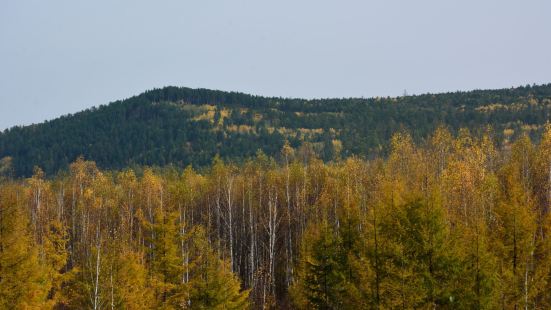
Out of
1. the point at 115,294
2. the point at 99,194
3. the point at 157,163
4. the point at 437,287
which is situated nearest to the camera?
the point at 437,287

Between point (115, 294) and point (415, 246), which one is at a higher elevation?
point (415, 246)

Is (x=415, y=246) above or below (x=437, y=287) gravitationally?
above

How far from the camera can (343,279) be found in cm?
3550

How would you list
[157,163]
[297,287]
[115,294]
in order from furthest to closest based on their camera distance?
[157,163] < [297,287] < [115,294]

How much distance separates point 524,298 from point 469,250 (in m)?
4.26

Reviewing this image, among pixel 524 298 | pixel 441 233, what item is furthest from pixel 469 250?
pixel 524 298

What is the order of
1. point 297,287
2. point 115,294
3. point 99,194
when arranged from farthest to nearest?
point 99,194
point 297,287
point 115,294

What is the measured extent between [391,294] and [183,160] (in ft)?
536

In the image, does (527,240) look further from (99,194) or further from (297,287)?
(99,194)

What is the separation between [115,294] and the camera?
34188 mm

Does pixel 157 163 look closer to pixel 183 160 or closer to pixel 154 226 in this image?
pixel 183 160

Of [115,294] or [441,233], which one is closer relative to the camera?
[441,233]

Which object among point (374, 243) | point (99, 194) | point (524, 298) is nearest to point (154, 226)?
point (374, 243)

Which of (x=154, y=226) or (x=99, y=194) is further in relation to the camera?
(x=99, y=194)
